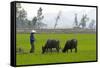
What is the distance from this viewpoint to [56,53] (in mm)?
1931

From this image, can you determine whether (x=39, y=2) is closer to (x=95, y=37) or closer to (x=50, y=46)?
(x=50, y=46)

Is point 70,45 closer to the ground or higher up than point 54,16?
closer to the ground

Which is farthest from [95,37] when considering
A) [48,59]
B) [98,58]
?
[48,59]

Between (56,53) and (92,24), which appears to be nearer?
(56,53)

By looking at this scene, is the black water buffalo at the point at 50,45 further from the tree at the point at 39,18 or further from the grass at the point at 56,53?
the tree at the point at 39,18

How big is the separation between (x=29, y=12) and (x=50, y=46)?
1.06 ft

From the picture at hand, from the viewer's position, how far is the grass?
181 centimetres

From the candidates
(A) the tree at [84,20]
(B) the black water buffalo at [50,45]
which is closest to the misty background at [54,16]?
(A) the tree at [84,20]

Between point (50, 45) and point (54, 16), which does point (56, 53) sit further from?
point (54, 16)

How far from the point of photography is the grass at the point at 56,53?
1.81m

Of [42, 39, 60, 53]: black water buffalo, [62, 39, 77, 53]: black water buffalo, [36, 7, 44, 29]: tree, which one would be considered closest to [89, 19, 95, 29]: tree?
[62, 39, 77, 53]: black water buffalo

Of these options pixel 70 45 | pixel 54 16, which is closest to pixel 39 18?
pixel 54 16

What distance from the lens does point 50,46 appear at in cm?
191
